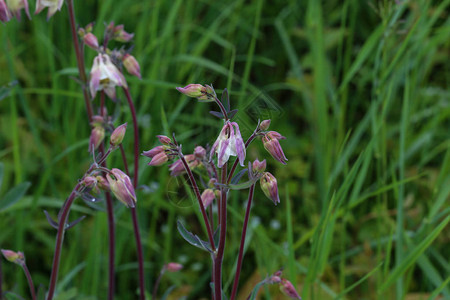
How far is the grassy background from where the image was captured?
1.75 metres

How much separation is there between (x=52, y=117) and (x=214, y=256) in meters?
1.35

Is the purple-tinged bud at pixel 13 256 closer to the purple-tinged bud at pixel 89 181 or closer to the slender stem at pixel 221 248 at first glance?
the purple-tinged bud at pixel 89 181

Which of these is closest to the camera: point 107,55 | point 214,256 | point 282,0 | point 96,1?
point 214,256

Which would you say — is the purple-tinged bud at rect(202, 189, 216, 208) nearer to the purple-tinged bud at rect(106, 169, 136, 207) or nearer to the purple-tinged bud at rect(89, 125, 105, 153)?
the purple-tinged bud at rect(106, 169, 136, 207)

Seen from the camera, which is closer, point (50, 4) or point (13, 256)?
point (13, 256)

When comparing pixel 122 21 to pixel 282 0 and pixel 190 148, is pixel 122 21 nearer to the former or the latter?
pixel 190 148

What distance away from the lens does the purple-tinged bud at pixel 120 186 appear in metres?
1.06

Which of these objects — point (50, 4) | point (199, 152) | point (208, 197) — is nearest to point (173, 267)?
point (208, 197)

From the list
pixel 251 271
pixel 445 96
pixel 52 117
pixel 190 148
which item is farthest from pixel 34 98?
pixel 445 96

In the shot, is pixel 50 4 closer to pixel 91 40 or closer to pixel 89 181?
pixel 91 40

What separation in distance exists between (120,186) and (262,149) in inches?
24.1

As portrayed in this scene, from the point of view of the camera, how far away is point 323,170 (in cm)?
206

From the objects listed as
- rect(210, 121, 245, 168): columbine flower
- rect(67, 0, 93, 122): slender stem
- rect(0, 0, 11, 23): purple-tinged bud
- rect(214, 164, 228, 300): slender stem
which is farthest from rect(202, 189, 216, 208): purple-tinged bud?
rect(0, 0, 11, 23): purple-tinged bud

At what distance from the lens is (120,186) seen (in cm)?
106
